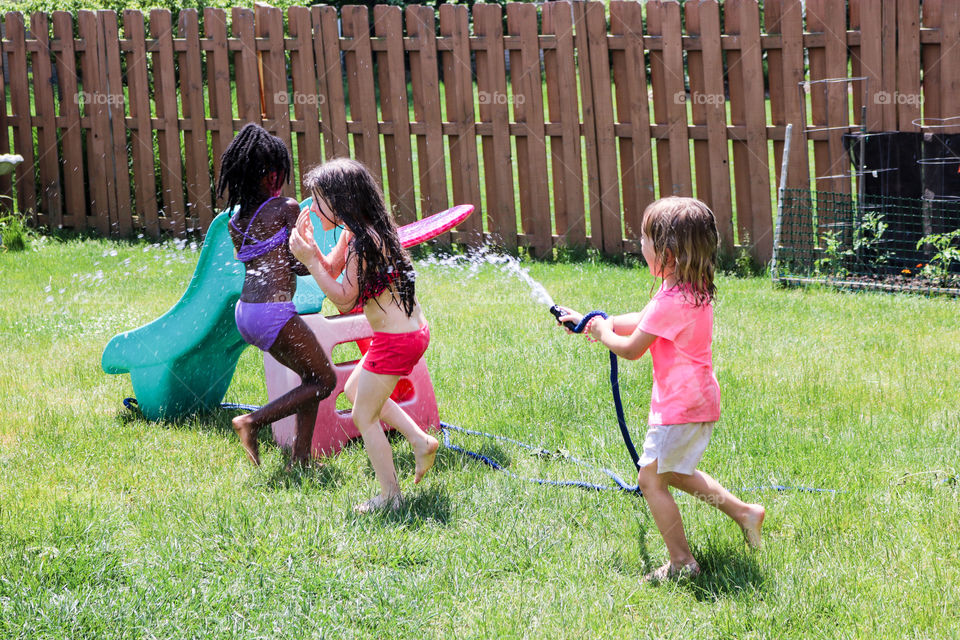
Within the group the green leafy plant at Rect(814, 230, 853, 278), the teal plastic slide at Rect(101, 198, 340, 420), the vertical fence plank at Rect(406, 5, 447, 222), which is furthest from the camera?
the vertical fence plank at Rect(406, 5, 447, 222)

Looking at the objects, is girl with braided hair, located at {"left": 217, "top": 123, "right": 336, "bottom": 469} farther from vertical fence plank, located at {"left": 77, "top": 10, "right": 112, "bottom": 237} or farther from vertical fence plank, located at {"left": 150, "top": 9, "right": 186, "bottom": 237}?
vertical fence plank, located at {"left": 77, "top": 10, "right": 112, "bottom": 237}

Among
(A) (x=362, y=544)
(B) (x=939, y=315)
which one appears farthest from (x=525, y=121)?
(A) (x=362, y=544)

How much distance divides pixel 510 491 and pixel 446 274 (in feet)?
13.9

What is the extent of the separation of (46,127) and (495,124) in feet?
15.1

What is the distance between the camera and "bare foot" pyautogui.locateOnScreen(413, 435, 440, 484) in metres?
3.89

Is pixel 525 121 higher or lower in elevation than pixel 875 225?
higher

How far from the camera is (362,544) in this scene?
133 inches

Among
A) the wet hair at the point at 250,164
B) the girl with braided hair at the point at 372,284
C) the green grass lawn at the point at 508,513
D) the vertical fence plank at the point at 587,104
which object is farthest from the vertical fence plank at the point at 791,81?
the girl with braided hair at the point at 372,284

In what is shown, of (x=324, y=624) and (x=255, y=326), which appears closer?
(x=324, y=624)

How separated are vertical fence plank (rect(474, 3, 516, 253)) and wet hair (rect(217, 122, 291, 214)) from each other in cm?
400

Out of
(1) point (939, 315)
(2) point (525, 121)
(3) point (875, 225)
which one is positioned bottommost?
(1) point (939, 315)

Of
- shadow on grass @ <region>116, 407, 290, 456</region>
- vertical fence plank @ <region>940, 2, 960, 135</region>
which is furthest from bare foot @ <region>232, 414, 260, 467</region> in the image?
vertical fence plank @ <region>940, 2, 960, 135</region>

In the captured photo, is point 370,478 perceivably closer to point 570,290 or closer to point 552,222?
point 570,290
